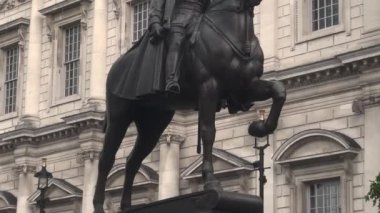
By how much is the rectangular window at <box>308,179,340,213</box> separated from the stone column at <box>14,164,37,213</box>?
494 inches

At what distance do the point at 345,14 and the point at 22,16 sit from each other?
1556 cm

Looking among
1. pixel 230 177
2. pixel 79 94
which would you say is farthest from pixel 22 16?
pixel 230 177

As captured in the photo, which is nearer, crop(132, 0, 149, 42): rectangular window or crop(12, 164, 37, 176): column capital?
crop(132, 0, 149, 42): rectangular window

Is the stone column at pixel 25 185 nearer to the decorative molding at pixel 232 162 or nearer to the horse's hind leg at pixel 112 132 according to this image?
the decorative molding at pixel 232 162

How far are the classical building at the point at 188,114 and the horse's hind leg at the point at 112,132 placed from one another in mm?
17760

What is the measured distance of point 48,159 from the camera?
125 ft

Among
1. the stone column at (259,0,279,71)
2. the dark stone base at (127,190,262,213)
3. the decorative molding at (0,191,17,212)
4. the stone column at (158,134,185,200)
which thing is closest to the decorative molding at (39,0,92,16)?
the decorative molding at (0,191,17,212)

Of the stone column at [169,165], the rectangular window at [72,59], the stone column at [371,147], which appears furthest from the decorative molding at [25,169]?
the stone column at [371,147]

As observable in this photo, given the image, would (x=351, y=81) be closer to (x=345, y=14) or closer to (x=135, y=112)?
(x=345, y=14)

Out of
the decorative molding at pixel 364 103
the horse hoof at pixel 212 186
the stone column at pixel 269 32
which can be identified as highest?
the stone column at pixel 269 32

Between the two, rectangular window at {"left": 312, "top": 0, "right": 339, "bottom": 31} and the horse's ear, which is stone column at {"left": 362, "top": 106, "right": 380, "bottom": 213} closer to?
rectangular window at {"left": 312, "top": 0, "right": 339, "bottom": 31}

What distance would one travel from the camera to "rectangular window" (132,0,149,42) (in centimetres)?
3572

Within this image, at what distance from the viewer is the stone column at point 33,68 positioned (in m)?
39.1

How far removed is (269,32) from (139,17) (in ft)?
20.3
